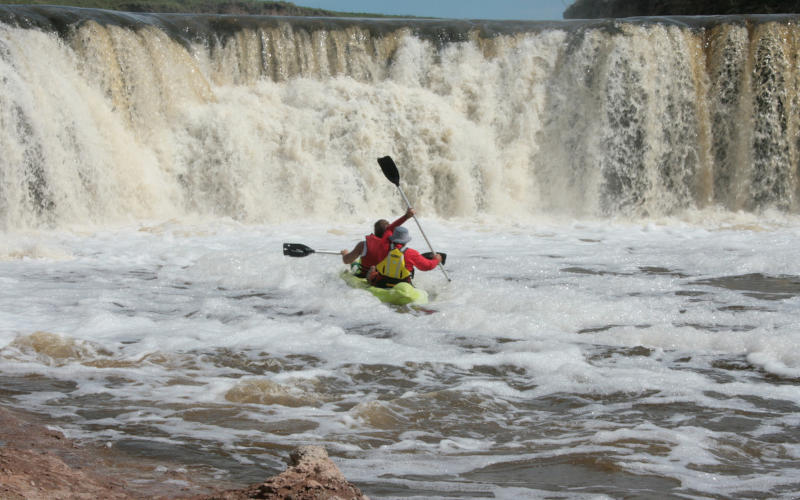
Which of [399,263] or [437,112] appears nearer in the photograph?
[399,263]

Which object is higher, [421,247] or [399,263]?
[399,263]

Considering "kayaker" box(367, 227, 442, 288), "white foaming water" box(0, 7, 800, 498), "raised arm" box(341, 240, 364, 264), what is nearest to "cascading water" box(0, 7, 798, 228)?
"white foaming water" box(0, 7, 800, 498)

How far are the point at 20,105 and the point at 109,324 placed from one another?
6.87 m

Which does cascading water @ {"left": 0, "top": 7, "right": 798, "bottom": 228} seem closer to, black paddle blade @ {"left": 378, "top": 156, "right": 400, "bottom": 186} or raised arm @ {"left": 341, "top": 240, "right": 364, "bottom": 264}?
black paddle blade @ {"left": 378, "top": 156, "right": 400, "bottom": 186}

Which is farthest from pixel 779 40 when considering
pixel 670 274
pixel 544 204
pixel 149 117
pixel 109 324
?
pixel 109 324

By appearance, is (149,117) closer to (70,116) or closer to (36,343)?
(70,116)

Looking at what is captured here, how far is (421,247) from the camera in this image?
10773 mm

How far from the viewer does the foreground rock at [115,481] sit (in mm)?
2395

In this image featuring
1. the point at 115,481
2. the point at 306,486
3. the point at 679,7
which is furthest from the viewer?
the point at 679,7

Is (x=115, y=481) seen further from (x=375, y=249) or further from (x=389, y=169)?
(x=389, y=169)

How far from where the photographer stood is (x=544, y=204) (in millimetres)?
14992

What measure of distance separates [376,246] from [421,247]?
11.4 ft

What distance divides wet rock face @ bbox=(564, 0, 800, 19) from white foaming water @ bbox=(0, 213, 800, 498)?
720 inches

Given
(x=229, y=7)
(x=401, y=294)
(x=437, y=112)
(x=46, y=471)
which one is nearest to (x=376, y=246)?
(x=401, y=294)
